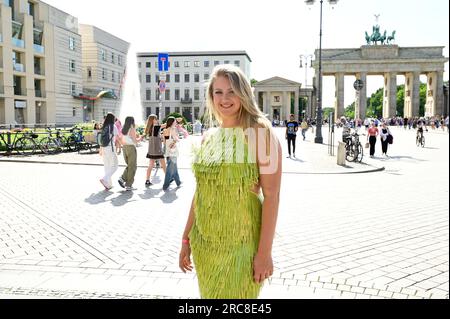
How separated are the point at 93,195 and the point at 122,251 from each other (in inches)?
186

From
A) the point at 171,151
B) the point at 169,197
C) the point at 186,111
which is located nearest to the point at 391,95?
the point at 186,111

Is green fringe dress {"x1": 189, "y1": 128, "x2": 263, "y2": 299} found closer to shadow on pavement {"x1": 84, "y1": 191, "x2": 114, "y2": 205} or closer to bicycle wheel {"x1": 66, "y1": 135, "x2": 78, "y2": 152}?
shadow on pavement {"x1": 84, "y1": 191, "x2": 114, "y2": 205}

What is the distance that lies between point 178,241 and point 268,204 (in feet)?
14.1

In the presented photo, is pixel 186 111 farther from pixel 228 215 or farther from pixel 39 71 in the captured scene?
pixel 228 215

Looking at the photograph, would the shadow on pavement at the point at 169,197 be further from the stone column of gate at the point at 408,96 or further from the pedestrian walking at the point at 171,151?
the stone column of gate at the point at 408,96

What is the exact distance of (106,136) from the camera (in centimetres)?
1111

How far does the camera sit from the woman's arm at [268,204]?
221cm

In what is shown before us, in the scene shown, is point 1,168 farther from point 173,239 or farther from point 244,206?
point 244,206

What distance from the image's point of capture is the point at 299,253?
18.7 ft

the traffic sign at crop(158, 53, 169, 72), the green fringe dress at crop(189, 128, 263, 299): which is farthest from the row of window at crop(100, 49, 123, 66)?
the green fringe dress at crop(189, 128, 263, 299)

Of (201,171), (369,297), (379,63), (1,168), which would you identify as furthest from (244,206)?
(379,63)

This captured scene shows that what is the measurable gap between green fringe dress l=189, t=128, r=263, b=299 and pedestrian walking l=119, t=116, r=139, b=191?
8833 mm

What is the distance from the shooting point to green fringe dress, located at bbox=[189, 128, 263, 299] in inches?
89.0

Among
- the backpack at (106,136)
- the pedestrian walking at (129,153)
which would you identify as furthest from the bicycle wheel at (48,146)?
the pedestrian walking at (129,153)
